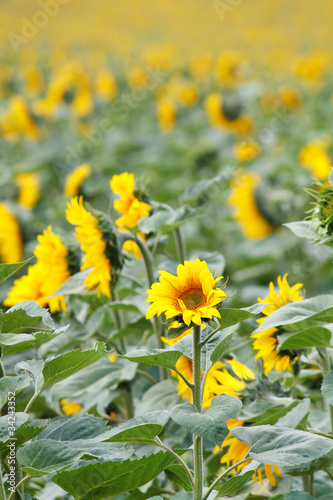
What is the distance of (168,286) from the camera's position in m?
0.81

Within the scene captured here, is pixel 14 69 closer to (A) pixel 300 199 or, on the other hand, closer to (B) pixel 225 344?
(A) pixel 300 199

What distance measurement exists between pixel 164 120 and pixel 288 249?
5.83 feet

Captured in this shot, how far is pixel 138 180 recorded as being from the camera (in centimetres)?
123

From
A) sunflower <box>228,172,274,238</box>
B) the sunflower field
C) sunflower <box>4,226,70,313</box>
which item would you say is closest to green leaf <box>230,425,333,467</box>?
the sunflower field

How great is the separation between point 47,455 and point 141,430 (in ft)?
0.35

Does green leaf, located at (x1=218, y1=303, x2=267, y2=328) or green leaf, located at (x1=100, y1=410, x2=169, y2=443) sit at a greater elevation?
green leaf, located at (x1=218, y1=303, x2=267, y2=328)

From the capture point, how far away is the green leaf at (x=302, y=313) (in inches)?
32.1

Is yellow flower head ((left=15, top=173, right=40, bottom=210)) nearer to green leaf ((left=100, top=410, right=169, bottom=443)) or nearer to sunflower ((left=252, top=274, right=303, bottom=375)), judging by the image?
sunflower ((left=252, top=274, right=303, bottom=375))

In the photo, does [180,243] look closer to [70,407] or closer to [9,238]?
[70,407]

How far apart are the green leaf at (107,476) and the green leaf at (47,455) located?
1 cm

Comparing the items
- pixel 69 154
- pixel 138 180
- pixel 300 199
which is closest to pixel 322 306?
pixel 138 180

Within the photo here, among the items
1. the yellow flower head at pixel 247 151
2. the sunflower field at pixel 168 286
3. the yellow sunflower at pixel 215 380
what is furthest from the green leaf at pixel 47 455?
the yellow flower head at pixel 247 151

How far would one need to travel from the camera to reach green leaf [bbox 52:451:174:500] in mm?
749

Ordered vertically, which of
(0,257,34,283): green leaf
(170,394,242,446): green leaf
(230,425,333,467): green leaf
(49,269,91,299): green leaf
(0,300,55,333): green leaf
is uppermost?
(0,257,34,283): green leaf
